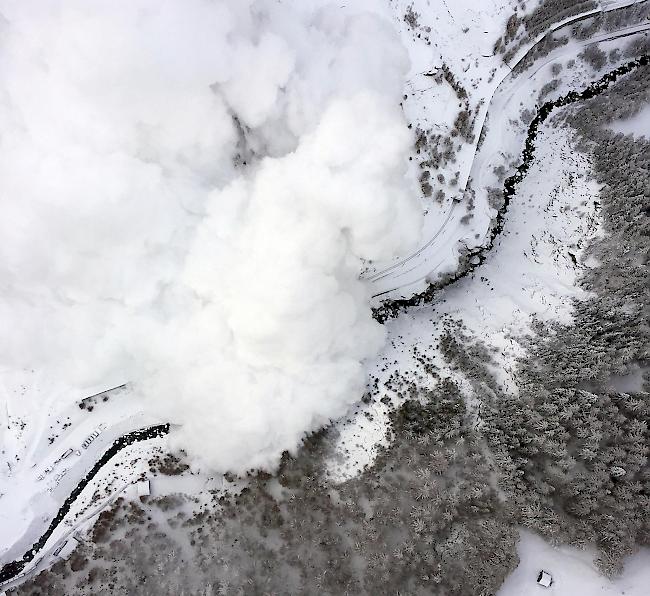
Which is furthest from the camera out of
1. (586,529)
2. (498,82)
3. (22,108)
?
(498,82)

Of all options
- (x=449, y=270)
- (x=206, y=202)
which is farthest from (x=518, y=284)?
(x=206, y=202)

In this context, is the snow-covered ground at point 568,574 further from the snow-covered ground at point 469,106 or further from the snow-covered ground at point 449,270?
the snow-covered ground at point 469,106

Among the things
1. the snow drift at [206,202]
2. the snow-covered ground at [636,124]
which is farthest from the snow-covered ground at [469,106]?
the snow-covered ground at [636,124]

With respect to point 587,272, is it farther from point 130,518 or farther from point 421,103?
point 130,518

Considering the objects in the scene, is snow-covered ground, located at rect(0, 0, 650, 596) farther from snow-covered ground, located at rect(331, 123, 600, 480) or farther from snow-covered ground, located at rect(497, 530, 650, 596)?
snow-covered ground, located at rect(497, 530, 650, 596)

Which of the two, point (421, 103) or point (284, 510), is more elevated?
point (421, 103)

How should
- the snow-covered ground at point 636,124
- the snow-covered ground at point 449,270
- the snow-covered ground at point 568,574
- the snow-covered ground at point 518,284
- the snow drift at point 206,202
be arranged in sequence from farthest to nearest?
the snow-covered ground at point 636,124 → the snow-covered ground at point 518,284 → the snow-covered ground at point 449,270 → the snow-covered ground at point 568,574 → the snow drift at point 206,202

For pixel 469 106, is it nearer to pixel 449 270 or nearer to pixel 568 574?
pixel 449 270

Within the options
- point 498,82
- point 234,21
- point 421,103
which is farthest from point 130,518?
point 498,82
